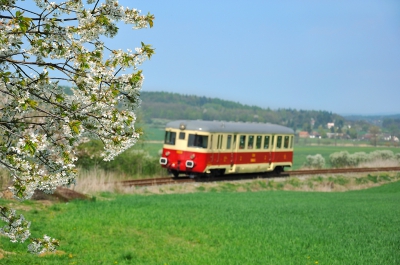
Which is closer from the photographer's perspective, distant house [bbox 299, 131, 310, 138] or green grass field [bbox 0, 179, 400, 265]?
green grass field [bbox 0, 179, 400, 265]

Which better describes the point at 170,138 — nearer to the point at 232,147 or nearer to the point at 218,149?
the point at 218,149

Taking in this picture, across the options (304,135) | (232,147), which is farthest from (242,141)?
(304,135)

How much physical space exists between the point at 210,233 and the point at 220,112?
123 meters

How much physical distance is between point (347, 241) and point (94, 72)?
880 centimetres

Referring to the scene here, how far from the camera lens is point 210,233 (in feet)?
47.5

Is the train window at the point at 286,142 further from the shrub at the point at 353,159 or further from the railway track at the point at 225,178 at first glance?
the shrub at the point at 353,159

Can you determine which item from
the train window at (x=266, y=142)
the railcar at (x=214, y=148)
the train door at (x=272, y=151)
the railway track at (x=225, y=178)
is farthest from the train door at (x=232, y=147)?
the train door at (x=272, y=151)

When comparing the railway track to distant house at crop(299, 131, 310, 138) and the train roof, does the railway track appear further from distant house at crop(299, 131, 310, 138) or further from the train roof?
distant house at crop(299, 131, 310, 138)

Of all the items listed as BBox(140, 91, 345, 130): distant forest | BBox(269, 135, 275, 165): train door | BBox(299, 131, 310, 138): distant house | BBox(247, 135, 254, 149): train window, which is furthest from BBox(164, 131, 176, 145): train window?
BBox(140, 91, 345, 130): distant forest

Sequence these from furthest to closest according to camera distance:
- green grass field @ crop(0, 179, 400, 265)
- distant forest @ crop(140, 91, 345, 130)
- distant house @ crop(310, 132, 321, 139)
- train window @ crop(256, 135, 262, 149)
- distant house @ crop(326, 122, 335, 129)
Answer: distant forest @ crop(140, 91, 345, 130), distant house @ crop(326, 122, 335, 129), distant house @ crop(310, 132, 321, 139), train window @ crop(256, 135, 262, 149), green grass field @ crop(0, 179, 400, 265)

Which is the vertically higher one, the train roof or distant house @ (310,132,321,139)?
the train roof

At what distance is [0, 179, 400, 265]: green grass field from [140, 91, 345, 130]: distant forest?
96.8 meters

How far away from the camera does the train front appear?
29.2 m

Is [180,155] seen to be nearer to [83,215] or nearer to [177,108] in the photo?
[83,215]
